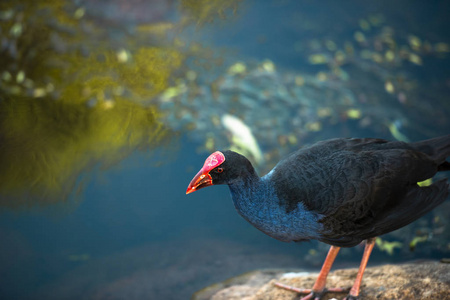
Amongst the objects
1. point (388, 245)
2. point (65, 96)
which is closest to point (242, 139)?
point (388, 245)

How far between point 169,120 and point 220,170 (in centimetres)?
241

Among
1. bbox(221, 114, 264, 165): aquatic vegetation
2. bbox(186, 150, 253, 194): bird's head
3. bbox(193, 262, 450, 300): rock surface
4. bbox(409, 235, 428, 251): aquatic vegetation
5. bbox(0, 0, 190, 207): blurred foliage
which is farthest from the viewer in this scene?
bbox(221, 114, 264, 165): aquatic vegetation

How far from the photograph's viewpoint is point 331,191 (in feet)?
6.09

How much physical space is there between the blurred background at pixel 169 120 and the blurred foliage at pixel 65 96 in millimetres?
16

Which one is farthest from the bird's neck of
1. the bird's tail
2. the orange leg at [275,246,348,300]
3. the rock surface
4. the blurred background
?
the blurred background

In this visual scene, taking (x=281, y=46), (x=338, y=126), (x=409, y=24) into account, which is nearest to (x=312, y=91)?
(x=338, y=126)

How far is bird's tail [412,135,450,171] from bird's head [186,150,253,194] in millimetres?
1094

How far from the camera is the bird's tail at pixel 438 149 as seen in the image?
6.81ft

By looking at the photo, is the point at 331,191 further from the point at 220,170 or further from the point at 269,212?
the point at 220,170

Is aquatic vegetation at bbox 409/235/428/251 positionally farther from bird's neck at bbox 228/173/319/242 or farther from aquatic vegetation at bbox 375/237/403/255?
bird's neck at bbox 228/173/319/242

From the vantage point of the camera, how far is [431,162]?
2029mm

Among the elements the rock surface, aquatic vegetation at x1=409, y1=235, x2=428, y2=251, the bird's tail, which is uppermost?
the bird's tail

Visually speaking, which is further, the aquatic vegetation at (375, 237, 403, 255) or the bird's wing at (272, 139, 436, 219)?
the aquatic vegetation at (375, 237, 403, 255)

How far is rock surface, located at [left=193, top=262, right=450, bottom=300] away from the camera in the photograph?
203 cm
